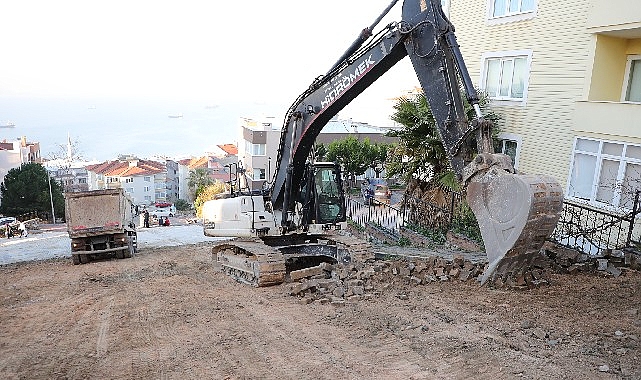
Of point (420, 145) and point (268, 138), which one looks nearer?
point (420, 145)

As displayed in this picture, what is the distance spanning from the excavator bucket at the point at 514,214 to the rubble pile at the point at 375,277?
3.55ft

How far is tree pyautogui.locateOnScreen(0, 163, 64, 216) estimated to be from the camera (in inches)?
1790

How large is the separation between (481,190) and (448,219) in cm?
641

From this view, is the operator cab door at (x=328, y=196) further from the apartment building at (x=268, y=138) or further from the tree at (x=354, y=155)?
the apartment building at (x=268, y=138)

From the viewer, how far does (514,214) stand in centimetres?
683

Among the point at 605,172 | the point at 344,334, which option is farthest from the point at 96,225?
the point at 605,172

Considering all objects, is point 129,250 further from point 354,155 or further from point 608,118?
point 354,155

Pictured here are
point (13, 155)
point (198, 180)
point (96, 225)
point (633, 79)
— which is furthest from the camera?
point (13, 155)

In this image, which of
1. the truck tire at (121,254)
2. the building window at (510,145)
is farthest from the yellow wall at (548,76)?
the truck tire at (121,254)

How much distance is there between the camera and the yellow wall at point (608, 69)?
42.1 ft

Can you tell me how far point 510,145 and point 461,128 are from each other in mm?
8695

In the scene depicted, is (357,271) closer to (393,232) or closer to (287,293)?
(287,293)

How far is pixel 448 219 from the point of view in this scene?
13.6 meters

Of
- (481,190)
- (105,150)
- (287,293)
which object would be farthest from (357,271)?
(105,150)
